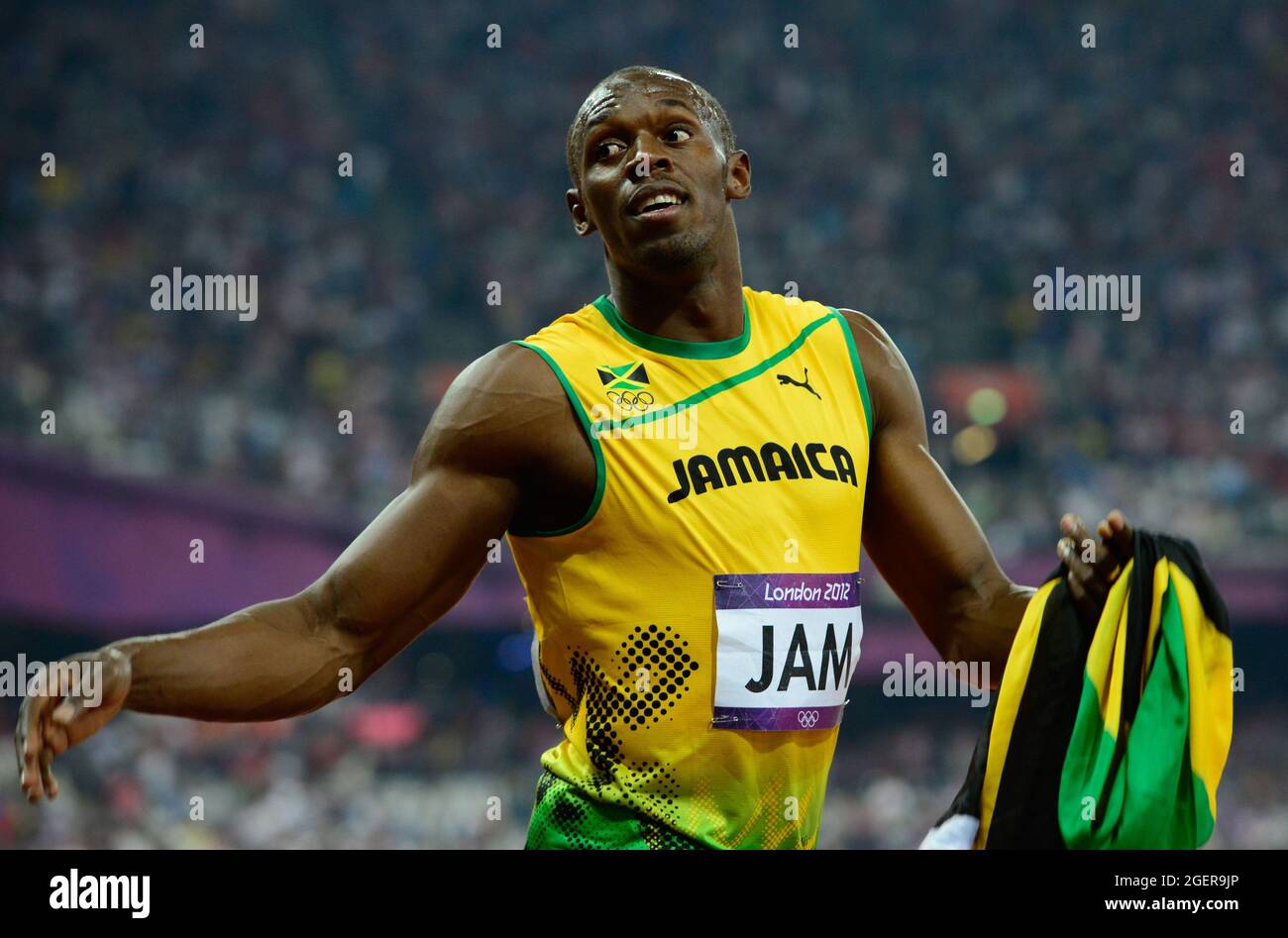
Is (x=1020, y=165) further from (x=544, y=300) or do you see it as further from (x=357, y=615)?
(x=357, y=615)

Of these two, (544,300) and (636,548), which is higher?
(544,300)

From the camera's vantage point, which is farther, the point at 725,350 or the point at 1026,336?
the point at 1026,336

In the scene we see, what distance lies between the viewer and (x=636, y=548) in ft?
9.64

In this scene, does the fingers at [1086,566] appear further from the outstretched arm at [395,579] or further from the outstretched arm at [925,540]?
the outstretched arm at [395,579]

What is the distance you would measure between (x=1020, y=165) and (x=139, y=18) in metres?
9.47

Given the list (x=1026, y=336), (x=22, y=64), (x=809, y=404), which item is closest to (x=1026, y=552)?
(x=1026, y=336)

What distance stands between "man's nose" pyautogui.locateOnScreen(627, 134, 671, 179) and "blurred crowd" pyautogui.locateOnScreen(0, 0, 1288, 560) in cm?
952

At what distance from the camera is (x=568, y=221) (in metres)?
15.0

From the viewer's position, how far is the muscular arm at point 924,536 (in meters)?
3.17

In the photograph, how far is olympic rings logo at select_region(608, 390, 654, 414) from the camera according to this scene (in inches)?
119
